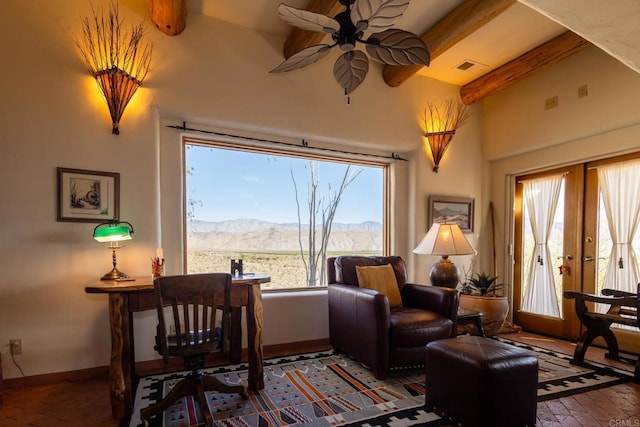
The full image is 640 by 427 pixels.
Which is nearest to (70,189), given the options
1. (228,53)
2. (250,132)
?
(250,132)

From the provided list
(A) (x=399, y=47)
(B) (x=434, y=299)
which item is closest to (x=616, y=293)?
(B) (x=434, y=299)

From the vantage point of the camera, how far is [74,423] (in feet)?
6.75

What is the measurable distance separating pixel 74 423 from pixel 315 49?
281 cm

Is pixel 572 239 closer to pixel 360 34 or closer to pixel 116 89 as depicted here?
pixel 360 34

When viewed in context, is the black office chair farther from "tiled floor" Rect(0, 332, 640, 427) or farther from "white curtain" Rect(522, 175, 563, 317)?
"white curtain" Rect(522, 175, 563, 317)

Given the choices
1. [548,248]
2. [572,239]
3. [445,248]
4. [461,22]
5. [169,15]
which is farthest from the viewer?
[548,248]

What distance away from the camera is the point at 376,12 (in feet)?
6.01

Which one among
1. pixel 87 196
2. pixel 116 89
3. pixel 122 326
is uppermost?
pixel 116 89

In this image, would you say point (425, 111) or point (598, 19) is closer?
point (598, 19)

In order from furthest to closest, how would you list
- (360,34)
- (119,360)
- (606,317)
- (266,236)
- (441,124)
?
(441,124) → (266,236) → (606,317) → (119,360) → (360,34)

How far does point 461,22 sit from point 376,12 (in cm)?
182

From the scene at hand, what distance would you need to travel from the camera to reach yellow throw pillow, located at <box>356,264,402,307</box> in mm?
3174

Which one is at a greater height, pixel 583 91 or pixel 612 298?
pixel 583 91

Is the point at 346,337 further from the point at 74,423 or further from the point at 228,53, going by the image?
the point at 228,53
